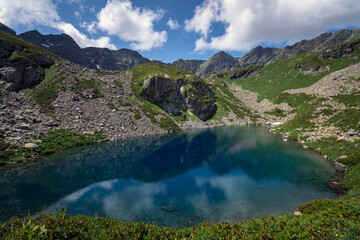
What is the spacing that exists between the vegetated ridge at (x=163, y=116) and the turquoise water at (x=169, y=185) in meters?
4.25

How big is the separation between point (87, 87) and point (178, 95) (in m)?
58.0

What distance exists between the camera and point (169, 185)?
2709cm

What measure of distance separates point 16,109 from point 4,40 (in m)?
40.5

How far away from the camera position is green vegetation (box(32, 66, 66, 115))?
58900 millimetres

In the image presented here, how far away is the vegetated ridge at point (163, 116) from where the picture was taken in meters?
8.98

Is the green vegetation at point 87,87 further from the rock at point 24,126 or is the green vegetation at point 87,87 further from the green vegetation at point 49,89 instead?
the rock at point 24,126

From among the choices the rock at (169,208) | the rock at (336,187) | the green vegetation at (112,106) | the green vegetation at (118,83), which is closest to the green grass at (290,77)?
the green vegetation at (118,83)

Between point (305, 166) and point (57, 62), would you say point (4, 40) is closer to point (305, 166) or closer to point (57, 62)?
point (57, 62)

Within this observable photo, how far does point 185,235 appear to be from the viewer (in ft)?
30.9

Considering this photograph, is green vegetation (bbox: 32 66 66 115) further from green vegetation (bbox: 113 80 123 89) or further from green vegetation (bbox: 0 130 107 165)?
green vegetation (bbox: 113 80 123 89)

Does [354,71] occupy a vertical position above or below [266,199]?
above

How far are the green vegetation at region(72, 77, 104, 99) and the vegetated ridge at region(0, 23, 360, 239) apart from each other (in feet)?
1.67

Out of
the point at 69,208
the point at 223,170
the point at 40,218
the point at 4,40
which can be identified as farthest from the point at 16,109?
the point at 223,170

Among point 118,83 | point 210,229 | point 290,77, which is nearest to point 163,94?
point 118,83
